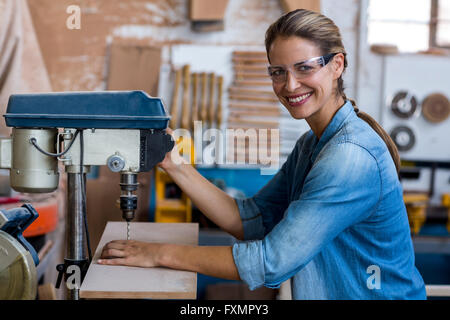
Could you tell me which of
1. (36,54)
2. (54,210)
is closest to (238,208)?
(54,210)

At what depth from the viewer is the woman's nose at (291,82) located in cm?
133

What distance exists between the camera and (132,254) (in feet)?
3.96

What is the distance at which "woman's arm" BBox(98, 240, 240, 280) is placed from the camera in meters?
1.18

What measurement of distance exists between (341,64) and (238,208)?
58 cm

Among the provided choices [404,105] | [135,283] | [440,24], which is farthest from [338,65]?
[440,24]

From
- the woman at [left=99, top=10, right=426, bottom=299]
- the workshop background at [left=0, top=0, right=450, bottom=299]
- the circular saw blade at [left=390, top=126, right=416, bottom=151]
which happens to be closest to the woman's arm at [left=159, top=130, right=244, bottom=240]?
the woman at [left=99, top=10, right=426, bottom=299]

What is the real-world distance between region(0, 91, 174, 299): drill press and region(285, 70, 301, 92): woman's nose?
1.21 feet

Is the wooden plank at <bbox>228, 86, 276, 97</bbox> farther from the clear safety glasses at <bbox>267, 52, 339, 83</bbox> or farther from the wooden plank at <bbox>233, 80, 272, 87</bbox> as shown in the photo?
the clear safety glasses at <bbox>267, 52, 339, 83</bbox>

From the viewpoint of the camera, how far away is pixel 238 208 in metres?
1.64

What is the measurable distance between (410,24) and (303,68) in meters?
2.73

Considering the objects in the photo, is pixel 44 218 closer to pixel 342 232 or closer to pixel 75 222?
pixel 75 222

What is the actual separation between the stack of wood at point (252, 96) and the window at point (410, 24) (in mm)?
867
